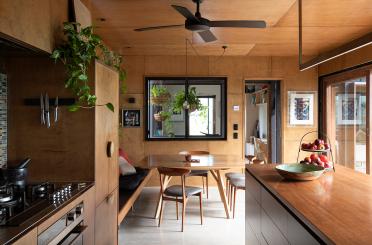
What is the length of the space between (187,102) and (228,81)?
4.28 feet

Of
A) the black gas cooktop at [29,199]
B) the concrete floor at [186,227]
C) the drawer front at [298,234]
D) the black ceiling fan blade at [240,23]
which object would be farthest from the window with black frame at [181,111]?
the drawer front at [298,234]

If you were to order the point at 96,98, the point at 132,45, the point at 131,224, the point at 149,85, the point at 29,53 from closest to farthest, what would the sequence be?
the point at 29,53, the point at 96,98, the point at 131,224, the point at 132,45, the point at 149,85

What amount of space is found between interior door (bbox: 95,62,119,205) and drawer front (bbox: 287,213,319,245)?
1.39 metres

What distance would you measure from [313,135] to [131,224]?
4203 millimetres

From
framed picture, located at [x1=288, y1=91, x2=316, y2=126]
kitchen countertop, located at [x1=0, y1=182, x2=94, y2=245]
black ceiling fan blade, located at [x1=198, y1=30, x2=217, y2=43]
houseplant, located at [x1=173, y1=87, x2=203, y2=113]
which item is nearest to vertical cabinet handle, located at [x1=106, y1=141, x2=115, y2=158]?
kitchen countertop, located at [x1=0, y1=182, x2=94, y2=245]

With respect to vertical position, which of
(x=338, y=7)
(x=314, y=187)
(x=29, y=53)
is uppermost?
(x=338, y=7)

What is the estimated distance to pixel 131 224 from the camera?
4.17m

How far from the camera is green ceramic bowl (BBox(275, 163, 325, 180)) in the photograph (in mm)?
2408

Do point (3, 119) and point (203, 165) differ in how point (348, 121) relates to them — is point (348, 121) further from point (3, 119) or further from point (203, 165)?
point (3, 119)

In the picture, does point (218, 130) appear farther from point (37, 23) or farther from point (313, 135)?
point (37, 23)

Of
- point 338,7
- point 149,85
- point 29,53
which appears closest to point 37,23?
point 29,53

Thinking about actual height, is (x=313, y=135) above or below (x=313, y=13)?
below

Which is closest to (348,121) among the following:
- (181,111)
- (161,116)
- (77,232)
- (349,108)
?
(349,108)

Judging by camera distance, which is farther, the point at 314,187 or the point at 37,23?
the point at 314,187
